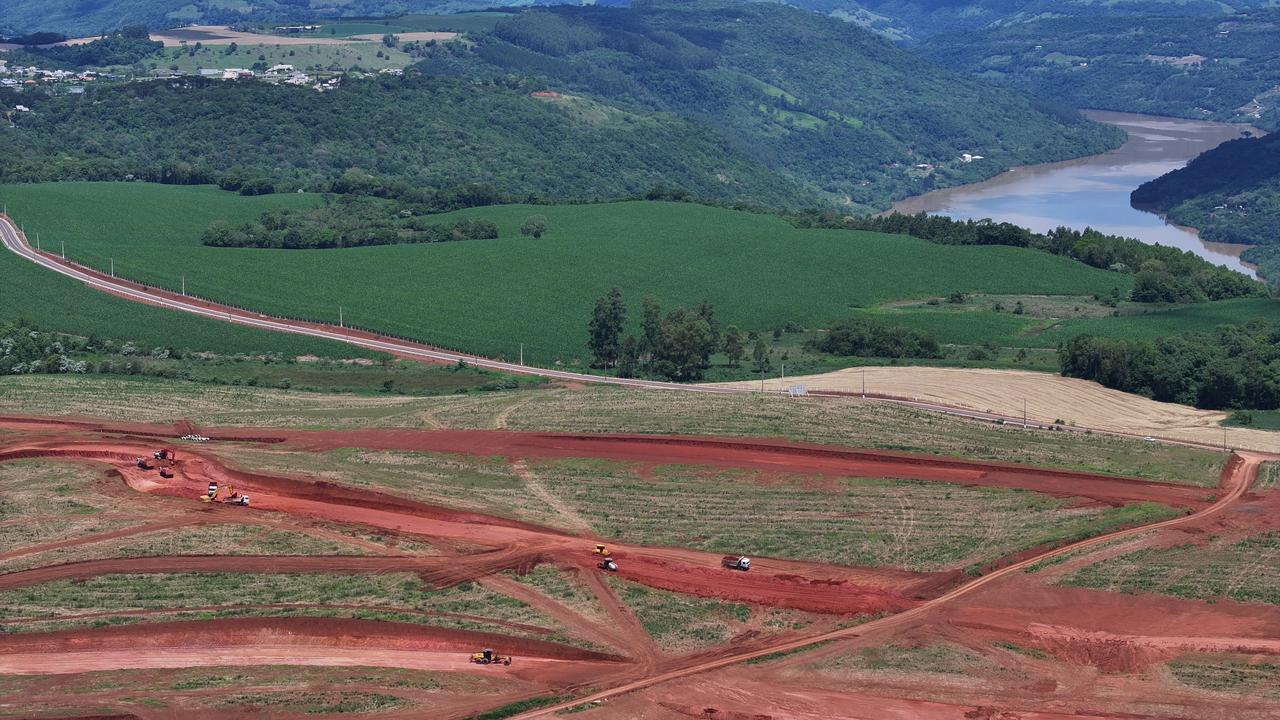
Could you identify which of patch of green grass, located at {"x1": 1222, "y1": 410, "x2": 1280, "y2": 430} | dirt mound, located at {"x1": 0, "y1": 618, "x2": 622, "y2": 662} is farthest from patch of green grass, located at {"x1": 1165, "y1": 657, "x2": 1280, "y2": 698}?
patch of green grass, located at {"x1": 1222, "y1": 410, "x2": 1280, "y2": 430}

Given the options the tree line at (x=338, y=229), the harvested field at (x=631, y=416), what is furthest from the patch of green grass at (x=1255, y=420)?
the tree line at (x=338, y=229)

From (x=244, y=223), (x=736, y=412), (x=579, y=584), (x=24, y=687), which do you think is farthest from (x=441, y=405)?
(x=244, y=223)

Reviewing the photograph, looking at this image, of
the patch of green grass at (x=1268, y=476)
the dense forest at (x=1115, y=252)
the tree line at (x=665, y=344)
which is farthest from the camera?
the dense forest at (x=1115, y=252)

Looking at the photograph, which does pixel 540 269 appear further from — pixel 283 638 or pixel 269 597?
pixel 283 638

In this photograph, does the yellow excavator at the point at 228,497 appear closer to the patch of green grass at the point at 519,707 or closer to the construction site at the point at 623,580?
the construction site at the point at 623,580

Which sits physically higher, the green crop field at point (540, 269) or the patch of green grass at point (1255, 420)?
the green crop field at point (540, 269)

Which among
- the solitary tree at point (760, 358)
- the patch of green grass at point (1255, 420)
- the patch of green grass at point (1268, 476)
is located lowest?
the patch of green grass at point (1268, 476)

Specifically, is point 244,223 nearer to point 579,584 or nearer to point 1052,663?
point 579,584
